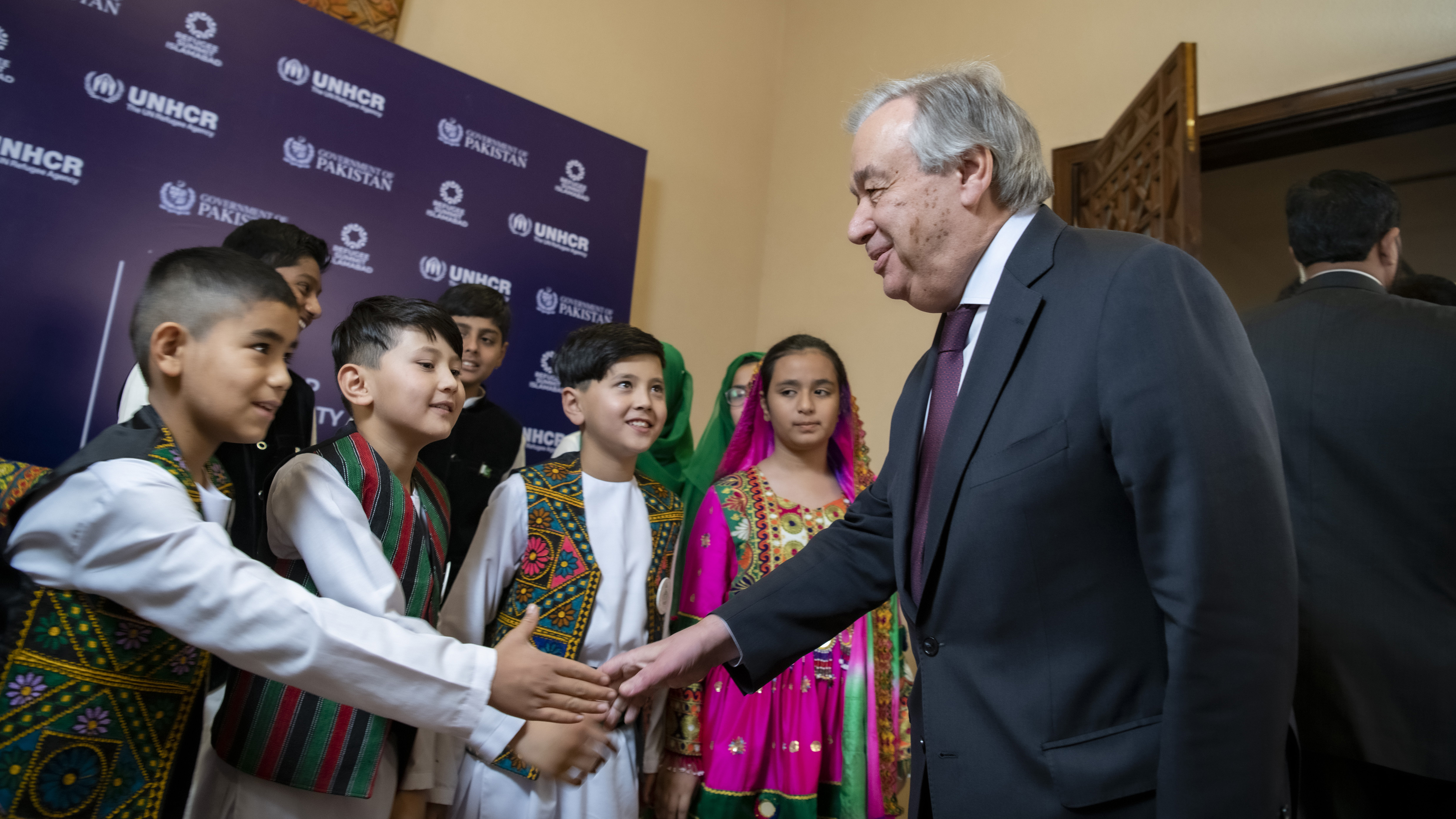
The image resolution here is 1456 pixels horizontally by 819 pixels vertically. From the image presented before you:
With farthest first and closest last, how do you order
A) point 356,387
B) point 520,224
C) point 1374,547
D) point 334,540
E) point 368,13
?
point 520,224, point 368,13, point 356,387, point 1374,547, point 334,540

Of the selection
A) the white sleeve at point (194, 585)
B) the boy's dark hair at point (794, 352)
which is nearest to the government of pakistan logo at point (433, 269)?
the boy's dark hair at point (794, 352)

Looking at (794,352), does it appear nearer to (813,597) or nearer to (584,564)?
(584,564)

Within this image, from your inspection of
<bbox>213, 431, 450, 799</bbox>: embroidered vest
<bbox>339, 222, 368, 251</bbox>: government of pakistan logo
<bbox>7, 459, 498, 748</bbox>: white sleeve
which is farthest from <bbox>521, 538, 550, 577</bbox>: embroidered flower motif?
<bbox>339, 222, 368, 251</bbox>: government of pakistan logo

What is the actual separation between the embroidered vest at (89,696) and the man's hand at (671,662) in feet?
2.27

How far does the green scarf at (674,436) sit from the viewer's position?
2.90m

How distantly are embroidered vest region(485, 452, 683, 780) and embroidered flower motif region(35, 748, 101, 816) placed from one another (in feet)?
2.58

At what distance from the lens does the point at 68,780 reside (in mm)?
1221

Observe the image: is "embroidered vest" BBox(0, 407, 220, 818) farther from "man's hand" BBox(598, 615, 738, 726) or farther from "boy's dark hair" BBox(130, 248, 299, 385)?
"man's hand" BBox(598, 615, 738, 726)

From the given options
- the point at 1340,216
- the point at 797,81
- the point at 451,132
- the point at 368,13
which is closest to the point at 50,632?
the point at 1340,216

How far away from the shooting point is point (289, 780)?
1.47 m

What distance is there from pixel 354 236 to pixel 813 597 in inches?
104

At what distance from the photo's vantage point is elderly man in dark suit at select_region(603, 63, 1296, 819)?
93 cm

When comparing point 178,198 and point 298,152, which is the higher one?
point 298,152

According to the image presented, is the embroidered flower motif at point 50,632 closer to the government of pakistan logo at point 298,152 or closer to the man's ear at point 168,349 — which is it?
the man's ear at point 168,349
